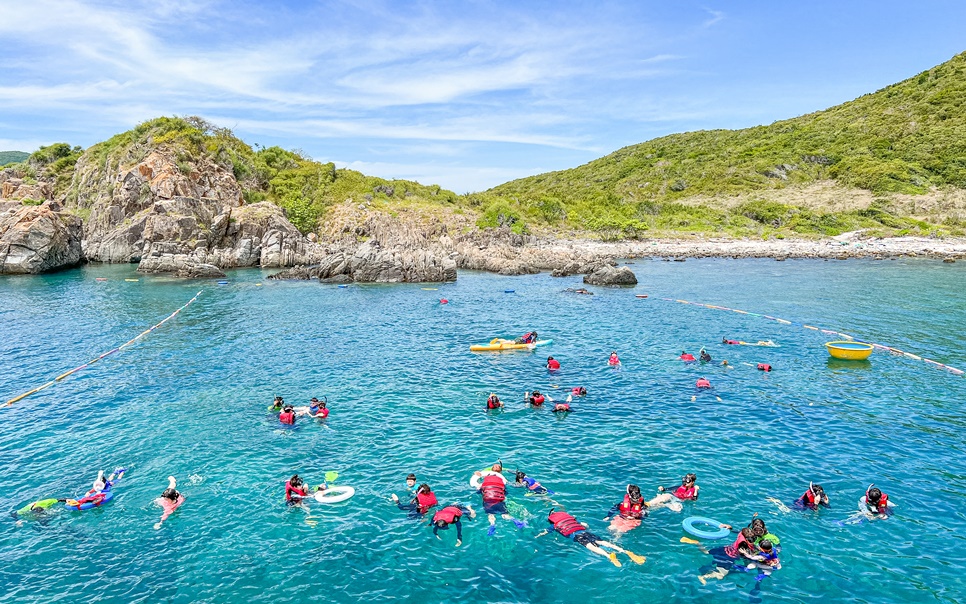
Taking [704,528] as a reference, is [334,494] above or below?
below

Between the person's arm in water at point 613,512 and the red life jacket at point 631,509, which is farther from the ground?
the red life jacket at point 631,509

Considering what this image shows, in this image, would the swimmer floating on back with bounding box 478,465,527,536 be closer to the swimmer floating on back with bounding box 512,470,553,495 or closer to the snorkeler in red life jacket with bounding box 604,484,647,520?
the swimmer floating on back with bounding box 512,470,553,495

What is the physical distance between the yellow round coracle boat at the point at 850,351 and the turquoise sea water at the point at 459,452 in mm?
1214

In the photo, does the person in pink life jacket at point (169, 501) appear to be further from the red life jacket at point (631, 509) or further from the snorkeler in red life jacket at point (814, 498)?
the snorkeler in red life jacket at point (814, 498)

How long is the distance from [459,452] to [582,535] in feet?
26.7

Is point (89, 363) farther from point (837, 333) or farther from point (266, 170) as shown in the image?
point (266, 170)

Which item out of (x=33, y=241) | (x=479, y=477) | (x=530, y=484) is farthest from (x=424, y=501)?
(x=33, y=241)

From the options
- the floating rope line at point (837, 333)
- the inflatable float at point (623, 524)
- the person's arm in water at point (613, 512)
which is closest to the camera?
the inflatable float at point (623, 524)

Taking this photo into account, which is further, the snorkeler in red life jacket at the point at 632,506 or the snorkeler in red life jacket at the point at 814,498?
the snorkeler in red life jacket at the point at 814,498

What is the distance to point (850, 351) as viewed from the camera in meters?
38.0

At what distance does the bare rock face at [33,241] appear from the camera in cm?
8919

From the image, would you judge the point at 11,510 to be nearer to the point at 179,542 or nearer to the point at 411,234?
the point at 179,542

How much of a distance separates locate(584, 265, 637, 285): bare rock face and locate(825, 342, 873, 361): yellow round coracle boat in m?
40.4

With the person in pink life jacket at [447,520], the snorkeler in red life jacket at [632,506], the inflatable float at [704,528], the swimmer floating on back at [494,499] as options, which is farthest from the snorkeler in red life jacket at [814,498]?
the person in pink life jacket at [447,520]
